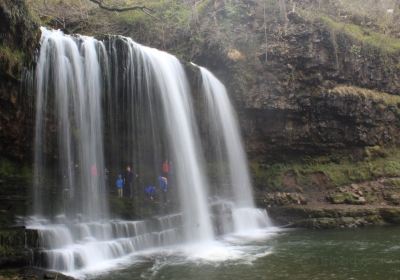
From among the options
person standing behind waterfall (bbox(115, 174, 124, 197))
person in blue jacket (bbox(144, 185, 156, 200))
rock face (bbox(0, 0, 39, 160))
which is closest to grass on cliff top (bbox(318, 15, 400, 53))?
person in blue jacket (bbox(144, 185, 156, 200))

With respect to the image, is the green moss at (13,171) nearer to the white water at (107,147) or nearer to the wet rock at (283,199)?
the white water at (107,147)

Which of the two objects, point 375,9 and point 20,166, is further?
point 375,9

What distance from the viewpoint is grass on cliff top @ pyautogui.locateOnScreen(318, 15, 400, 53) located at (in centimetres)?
2333

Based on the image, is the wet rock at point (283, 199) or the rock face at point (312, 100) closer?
the wet rock at point (283, 199)

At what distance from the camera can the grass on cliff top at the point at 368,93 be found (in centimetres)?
2211

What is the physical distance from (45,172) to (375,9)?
22589mm

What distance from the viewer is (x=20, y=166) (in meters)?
14.2

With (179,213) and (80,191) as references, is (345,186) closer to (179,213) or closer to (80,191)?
(179,213)

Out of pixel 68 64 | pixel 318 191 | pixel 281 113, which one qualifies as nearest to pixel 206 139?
pixel 281 113

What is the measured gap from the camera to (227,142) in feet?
68.6

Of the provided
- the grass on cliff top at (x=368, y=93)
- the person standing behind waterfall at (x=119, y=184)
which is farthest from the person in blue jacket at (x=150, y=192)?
the grass on cliff top at (x=368, y=93)

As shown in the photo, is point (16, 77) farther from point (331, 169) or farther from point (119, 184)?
point (331, 169)

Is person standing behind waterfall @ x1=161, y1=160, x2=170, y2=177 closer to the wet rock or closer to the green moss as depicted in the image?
the green moss

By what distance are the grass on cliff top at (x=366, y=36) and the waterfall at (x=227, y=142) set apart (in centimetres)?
695
